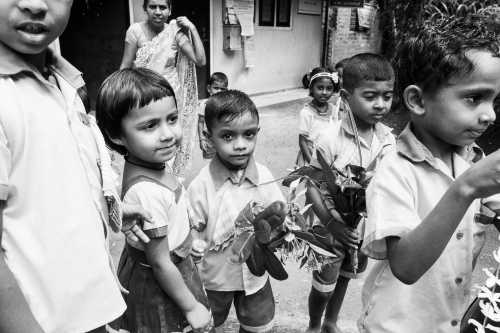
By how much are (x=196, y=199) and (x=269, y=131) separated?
5028 mm

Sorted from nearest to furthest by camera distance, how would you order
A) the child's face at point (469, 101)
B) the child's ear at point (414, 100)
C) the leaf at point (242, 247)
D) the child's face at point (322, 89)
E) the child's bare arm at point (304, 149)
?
1. the child's face at point (469, 101)
2. the child's ear at point (414, 100)
3. the leaf at point (242, 247)
4. the child's bare arm at point (304, 149)
5. the child's face at point (322, 89)

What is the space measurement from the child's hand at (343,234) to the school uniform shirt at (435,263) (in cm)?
47

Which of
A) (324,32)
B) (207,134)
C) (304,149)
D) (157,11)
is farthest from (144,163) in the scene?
(324,32)

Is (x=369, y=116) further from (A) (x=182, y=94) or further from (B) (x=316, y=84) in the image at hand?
Result: (A) (x=182, y=94)

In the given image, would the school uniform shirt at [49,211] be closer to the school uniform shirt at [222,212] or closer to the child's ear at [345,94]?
the school uniform shirt at [222,212]

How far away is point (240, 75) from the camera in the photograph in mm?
9359

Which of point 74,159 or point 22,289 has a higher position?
point 74,159

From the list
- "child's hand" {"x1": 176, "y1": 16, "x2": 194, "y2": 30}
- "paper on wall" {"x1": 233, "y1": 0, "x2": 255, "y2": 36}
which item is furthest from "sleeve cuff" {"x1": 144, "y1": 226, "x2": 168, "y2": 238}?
"paper on wall" {"x1": 233, "y1": 0, "x2": 255, "y2": 36}

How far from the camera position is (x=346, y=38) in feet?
41.6

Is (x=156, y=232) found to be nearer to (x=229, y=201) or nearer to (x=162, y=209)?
(x=162, y=209)

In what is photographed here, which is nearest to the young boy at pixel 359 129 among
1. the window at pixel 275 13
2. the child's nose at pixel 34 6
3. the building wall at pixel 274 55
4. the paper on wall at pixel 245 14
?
the child's nose at pixel 34 6

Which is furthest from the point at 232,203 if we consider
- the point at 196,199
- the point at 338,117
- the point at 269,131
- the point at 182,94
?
the point at 269,131

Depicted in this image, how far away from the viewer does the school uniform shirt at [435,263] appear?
126 cm

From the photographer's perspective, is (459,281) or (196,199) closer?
(459,281)
